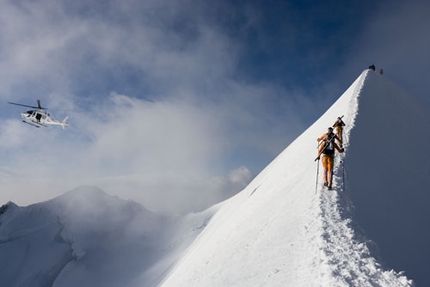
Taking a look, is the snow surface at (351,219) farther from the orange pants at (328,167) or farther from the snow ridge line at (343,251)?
the orange pants at (328,167)

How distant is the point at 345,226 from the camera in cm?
912

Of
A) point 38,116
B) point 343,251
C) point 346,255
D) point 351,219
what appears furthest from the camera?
point 38,116

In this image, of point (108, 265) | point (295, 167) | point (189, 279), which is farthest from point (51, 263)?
point (295, 167)

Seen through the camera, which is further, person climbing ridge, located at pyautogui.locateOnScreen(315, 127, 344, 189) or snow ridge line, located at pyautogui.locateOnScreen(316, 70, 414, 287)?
person climbing ridge, located at pyautogui.locateOnScreen(315, 127, 344, 189)

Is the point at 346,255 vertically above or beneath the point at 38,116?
beneath

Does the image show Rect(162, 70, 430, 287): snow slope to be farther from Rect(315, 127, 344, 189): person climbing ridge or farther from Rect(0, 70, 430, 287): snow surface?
Rect(315, 127, 344, 189): person climbing ridge

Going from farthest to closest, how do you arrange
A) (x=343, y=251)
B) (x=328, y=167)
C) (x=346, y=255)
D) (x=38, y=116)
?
(x=38, y=116) < (x=328, y=167) < (x=343, y=251) < (x=346, y=255)

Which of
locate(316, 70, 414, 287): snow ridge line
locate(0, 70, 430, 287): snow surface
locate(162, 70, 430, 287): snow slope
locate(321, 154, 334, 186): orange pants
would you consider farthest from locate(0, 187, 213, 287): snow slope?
locate(316, 70, 414, 287): snow ridge line

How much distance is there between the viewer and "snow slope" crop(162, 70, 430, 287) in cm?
769

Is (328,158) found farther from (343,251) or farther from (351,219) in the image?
(343,251)

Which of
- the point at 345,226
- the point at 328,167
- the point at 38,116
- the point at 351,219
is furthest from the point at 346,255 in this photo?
the point at 38,116

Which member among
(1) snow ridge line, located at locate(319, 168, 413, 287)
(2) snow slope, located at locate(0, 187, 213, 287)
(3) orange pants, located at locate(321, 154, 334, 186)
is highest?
(2) snow slope, located at locate(0, 187, 213, 287)

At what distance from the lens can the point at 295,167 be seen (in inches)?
716

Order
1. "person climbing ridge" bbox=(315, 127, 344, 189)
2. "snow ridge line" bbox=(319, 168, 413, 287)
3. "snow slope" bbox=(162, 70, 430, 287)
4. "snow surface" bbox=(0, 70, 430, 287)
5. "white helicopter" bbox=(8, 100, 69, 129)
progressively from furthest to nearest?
1. "white helicopter" bbox=(8, 100, 69, 129)
2. "person climbing ridge" bbox=(315, 127, 344, 189)
3. "snow surface" bbox=(0, 70, 430, 287)
4. "snow slope" bbox=(162, 70, 430, 287)
5. "snow ridge line" bbox=(319, 168, 413, 287)
